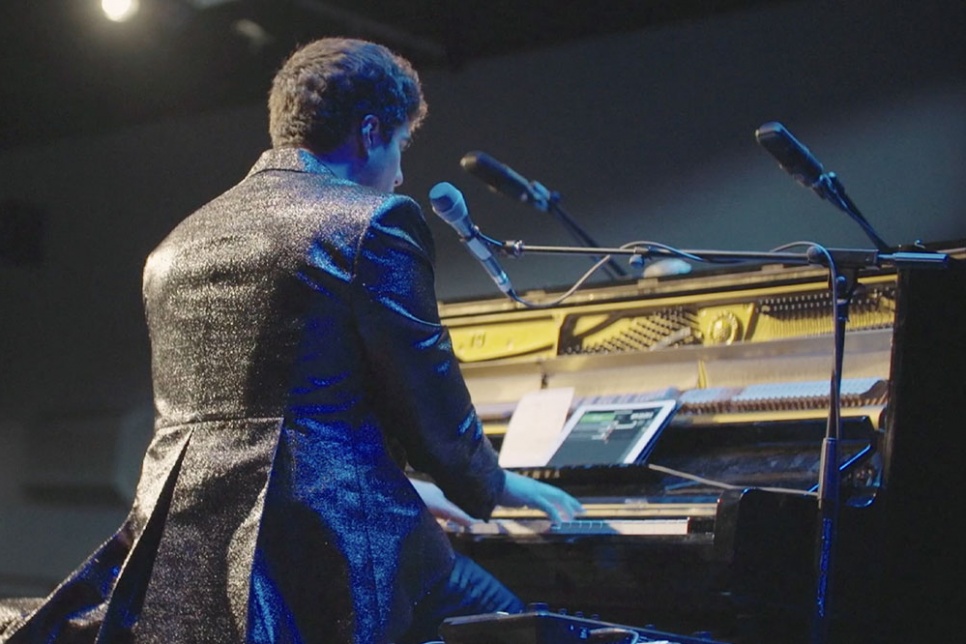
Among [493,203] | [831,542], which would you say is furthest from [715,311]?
[493,203]

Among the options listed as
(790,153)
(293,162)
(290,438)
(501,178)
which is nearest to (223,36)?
(501,178)

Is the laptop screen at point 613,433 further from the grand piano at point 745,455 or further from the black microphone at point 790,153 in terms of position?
the black microphone at point 790,153

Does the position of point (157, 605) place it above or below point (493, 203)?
below

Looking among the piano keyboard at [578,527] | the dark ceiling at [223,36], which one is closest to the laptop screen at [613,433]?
the piano keyboard at [578,527]

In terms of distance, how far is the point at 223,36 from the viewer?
17.0ft

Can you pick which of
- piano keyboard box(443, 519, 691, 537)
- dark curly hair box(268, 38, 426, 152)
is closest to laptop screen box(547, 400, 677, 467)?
piano keyboard box(443, 519, 691, 537)

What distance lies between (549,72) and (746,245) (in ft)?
3.92

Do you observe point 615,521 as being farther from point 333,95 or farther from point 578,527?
point 333,95

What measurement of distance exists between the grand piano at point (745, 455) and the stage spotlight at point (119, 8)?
7.33 feet

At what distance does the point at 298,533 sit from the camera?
75.8 inches

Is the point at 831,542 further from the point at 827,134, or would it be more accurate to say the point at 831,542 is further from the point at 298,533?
the point at 827,134

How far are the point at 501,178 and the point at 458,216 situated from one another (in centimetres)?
63

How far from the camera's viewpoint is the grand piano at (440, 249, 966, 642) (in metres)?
2.39

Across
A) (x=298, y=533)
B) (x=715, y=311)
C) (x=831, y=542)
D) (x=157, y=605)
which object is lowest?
(x=157, y=605)
